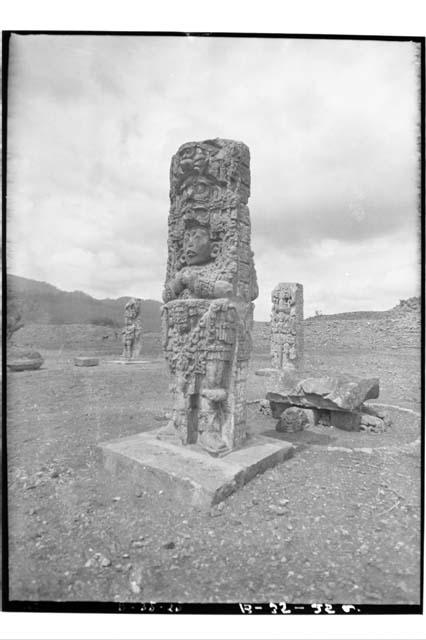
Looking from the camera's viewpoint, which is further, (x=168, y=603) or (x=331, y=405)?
(x=331, y=405)

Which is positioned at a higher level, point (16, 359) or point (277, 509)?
point (16, 359)

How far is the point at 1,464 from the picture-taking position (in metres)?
2.71

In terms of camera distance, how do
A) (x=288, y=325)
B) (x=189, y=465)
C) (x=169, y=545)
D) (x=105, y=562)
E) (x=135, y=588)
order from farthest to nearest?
1. (x=288, y=325)
2. (x=189, y=465)
3. (x=169, y=545)
4. (x=105, y=562)
5. (x=135, y=588)

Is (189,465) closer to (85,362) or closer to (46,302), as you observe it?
(46,302)

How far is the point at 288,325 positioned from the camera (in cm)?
987

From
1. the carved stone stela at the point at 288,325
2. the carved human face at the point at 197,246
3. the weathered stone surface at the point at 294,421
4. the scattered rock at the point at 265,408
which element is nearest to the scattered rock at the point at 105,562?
the carved human face at the point at 197,246

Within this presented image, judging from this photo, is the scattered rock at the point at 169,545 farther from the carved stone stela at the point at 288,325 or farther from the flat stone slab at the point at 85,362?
the carved stone stela at the point at 288,325

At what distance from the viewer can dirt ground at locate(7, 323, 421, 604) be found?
90.0 inches

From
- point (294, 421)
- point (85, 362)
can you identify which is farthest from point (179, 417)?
point (85, 362)

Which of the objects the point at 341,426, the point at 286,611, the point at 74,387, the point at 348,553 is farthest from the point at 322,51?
the point at 74,387

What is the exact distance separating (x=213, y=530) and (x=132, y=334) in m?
11.7

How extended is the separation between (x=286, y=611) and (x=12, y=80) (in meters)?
4.17

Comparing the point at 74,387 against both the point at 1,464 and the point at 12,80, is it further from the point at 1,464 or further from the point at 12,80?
the point at 12,80

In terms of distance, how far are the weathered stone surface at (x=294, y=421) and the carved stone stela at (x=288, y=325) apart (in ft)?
13.4
